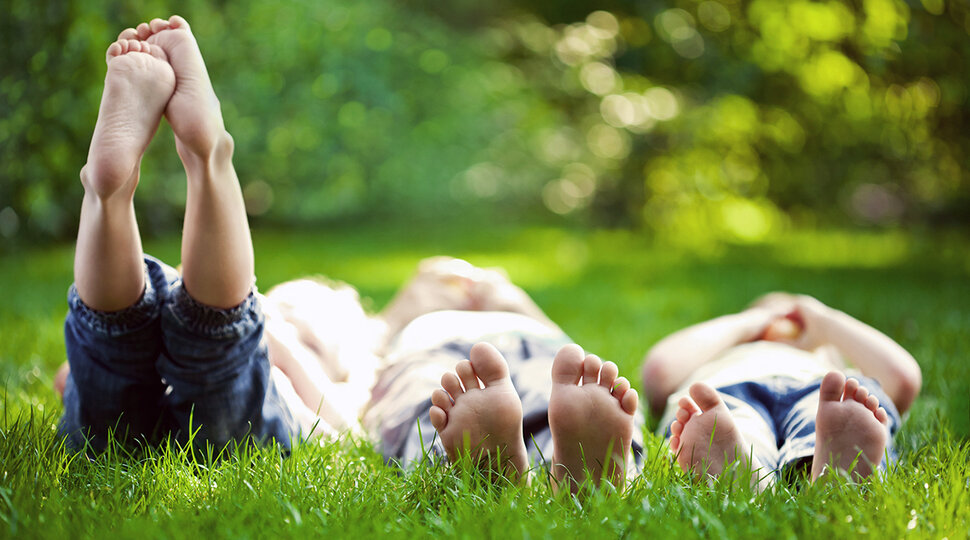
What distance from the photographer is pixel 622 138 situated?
6949mm

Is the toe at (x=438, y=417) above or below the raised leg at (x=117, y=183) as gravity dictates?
below

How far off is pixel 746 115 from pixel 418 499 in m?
6.37

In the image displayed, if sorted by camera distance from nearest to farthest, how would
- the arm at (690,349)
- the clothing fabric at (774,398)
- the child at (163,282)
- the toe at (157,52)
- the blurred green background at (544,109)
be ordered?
the child at (163,282) < the toe at (157,52) < the clothing fabric at (774,398) < the arm at (690,349) < the blurred green background at (544,109)

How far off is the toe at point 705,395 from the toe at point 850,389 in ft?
0.68

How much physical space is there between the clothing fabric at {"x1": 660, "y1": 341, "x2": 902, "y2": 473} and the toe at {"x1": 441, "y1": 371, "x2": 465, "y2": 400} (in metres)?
0.49

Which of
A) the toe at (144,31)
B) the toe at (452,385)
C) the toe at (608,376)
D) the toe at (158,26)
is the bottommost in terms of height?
the toe at (452,385)

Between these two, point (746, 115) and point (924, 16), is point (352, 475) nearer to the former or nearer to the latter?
point (924, 16)

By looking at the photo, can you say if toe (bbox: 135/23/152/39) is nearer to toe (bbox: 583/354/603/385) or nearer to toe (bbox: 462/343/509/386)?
toe (bbox: 462/343/509/386)

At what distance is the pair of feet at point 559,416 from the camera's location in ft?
4.06

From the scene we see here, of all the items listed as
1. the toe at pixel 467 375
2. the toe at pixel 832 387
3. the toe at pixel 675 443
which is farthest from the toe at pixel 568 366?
the toe at pixel 832 387

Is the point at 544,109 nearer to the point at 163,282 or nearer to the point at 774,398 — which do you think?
the point at 774,398

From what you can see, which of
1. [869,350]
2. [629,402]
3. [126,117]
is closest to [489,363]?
[629,402]

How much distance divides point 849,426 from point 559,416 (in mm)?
488

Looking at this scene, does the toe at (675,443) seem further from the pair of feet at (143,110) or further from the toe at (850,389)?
the pair of feet at (143,110)
